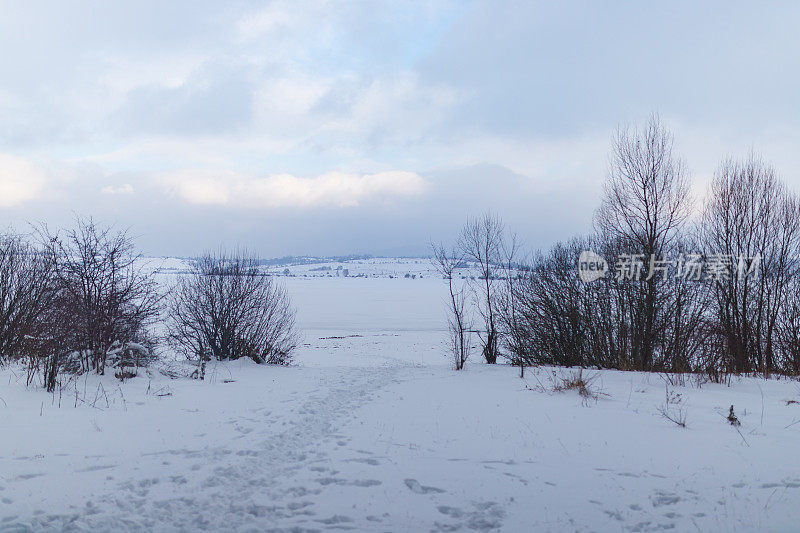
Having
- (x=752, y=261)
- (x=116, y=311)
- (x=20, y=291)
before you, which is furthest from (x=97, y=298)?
(x=752, y=261)

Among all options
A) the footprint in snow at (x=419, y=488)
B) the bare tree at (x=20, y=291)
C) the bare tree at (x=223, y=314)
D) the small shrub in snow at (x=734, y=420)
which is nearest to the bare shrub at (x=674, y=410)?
the small shrub in snow at (x=734, y=420)

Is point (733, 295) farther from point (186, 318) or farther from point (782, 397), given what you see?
point (186, 318)

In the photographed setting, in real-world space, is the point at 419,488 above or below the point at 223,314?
below

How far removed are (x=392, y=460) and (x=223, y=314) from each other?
13.4m

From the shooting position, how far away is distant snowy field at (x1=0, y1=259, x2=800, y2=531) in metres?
3.78

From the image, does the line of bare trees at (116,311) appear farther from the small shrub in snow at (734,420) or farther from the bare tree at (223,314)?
the small shrub in snow at (734,420)

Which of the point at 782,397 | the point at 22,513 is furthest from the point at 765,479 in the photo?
the point at 22,513

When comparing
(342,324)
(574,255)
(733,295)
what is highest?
(574,255)

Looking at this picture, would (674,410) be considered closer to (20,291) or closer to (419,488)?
(419,488)

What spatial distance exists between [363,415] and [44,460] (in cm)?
411

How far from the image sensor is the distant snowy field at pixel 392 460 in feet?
12.4

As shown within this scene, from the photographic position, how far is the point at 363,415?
23.8 feet

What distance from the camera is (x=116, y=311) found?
10117mm

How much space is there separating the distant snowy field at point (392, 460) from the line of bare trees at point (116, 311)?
0.85 meters
